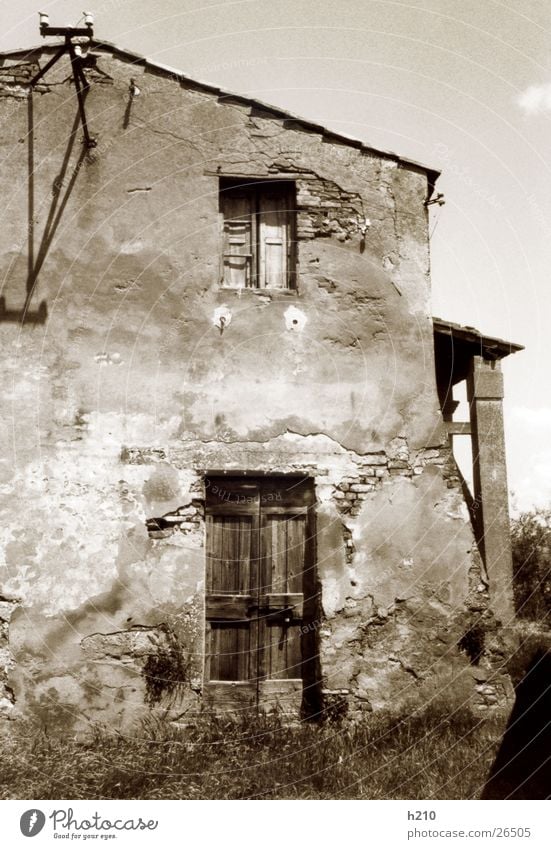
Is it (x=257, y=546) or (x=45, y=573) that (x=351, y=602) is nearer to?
(x=257, y=546)

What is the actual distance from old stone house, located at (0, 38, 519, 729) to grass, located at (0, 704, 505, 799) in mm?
237

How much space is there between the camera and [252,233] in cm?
698

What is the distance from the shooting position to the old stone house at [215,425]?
20.2ft

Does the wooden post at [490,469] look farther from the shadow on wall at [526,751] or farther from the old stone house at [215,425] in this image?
the shadow on wall at [526,751]

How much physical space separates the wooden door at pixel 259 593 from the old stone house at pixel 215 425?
2 cm

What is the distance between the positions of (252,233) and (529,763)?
5.33 m

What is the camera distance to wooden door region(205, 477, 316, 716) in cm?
637
